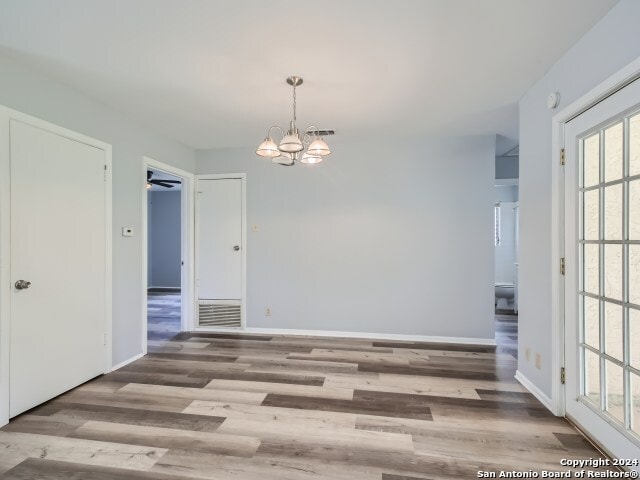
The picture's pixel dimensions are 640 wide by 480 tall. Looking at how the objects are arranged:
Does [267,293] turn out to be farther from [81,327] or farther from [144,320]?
[81,327]

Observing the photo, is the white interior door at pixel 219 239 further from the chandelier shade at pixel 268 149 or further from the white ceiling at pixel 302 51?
the chandelier shade at pixel 268 149

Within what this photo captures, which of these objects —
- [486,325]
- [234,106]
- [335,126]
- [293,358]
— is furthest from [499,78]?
[293,358]

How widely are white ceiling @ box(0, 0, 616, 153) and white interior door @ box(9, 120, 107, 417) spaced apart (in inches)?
25.7

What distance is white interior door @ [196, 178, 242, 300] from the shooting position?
14.3ft

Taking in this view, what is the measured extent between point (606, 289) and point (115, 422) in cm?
333

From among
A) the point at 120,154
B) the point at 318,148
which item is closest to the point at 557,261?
the point at 318,148

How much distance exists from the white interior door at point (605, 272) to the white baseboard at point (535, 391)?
0.15 metres

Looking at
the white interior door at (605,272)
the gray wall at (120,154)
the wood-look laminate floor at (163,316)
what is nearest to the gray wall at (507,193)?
the white interior door at (605,272)

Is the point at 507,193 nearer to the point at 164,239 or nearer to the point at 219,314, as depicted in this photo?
the point at 219,314

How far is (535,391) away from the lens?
252cm

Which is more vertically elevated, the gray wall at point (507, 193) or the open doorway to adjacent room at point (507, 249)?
the gray wall at point (507, 193)

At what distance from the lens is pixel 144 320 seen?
137 inches

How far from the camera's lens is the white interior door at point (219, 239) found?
435 cm

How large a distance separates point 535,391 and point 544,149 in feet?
6.40
